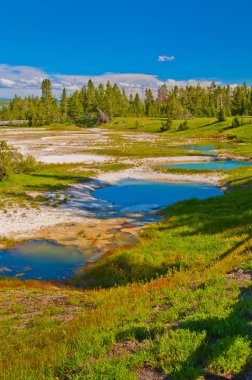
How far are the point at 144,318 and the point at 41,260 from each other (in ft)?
43.1

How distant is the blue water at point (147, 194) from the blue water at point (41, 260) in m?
10.4

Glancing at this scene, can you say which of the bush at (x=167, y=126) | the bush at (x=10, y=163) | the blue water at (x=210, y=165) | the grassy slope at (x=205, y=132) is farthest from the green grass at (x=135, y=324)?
the bush at (x=167, y=126)

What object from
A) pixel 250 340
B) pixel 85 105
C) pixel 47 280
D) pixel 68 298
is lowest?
pixel 47 280

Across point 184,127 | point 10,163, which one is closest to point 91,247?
point 10,163

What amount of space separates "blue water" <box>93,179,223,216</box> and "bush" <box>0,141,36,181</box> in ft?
38.0

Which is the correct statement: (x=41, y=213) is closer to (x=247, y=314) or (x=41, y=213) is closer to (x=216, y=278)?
(x=216, y=278)

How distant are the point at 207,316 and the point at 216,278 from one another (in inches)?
145

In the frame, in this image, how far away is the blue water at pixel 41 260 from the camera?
19891 millimetres

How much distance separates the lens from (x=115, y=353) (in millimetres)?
7895

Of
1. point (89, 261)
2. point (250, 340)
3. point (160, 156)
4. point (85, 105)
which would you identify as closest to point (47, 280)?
point (89, 261)

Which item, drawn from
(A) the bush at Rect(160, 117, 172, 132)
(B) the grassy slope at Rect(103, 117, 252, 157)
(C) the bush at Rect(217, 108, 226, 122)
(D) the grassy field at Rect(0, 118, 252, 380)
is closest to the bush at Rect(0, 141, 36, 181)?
(D) the grassy field at Rect(0, 118, 252, 380)

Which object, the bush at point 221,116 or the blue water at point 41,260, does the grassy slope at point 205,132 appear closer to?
the bush at point 221,116

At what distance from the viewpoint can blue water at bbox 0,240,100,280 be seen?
65.3ft

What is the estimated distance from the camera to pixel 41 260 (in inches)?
846
